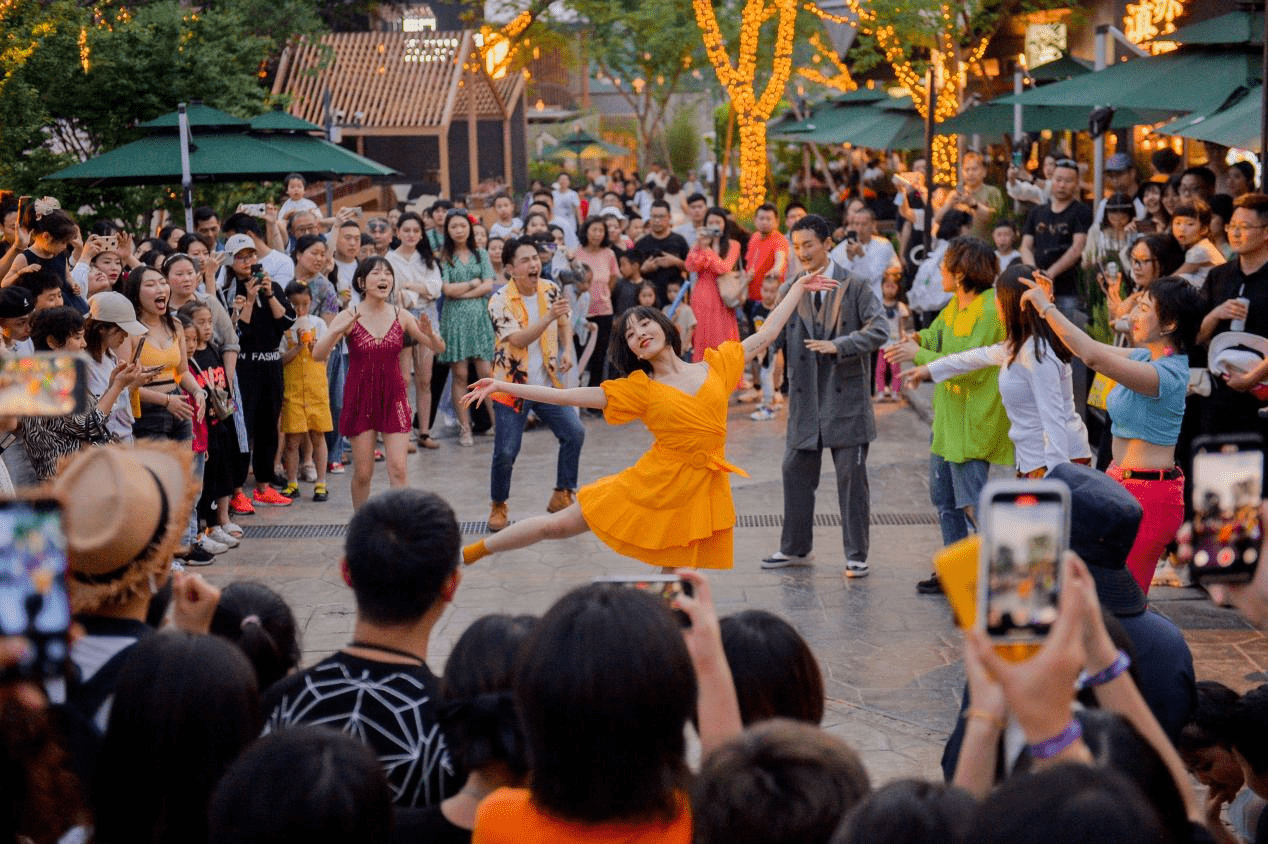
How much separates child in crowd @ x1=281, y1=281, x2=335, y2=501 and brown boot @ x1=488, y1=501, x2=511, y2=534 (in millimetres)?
1669

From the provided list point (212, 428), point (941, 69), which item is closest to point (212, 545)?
point (212, 428)

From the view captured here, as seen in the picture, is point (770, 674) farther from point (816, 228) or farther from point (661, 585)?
point (816, 228)

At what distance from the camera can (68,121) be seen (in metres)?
15.9

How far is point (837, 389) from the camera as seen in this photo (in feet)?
26.8

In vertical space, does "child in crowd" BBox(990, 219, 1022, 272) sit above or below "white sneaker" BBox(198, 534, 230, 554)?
above

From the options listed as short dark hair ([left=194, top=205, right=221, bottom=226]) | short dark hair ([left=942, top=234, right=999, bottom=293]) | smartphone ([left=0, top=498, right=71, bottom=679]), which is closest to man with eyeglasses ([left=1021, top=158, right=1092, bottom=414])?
short dark hair ([left=942, top=234, right=999, bottom=293])

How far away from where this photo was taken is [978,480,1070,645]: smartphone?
2182 millimetres

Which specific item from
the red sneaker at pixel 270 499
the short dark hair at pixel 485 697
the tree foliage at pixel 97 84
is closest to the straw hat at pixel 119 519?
the short dark hair at pixel 485 697

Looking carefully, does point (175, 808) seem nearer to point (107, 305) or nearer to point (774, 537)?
point (107, 305)

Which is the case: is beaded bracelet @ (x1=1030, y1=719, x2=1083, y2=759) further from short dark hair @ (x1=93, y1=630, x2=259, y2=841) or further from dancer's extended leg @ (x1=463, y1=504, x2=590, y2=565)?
dancer's extended leg @ (x1=463, y1=504, x2=590, y2=565)

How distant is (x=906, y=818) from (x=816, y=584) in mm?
6020

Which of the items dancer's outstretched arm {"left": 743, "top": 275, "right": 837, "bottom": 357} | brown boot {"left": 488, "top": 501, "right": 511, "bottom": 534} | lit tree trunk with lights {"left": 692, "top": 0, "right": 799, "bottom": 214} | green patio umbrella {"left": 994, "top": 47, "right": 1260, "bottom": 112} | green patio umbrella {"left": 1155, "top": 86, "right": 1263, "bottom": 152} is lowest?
brown boot {"left": 488, "top": 501, "right": 511, "bottom": 534}

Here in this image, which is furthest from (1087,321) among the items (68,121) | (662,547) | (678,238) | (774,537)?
(68,121)

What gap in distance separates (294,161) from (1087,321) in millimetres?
6963
